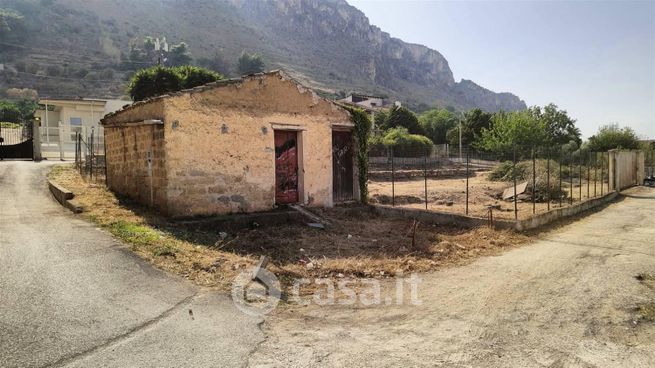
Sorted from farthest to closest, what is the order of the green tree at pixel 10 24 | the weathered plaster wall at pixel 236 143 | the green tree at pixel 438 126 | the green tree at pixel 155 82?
the green tree at pixel 10 24 < the green tree at pixel 438 126 < the green tree at pixel 155 82 < the weathered plaster wall at pixel 236 143

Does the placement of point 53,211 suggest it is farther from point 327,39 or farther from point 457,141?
point 327,39

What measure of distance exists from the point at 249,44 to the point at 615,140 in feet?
317

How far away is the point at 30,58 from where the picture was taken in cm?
7419

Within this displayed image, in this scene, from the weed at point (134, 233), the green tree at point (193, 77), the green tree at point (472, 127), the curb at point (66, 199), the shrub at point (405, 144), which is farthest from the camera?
the green tree at point (472, 127)

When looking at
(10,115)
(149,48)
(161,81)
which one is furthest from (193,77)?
(149,48)

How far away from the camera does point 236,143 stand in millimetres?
11180

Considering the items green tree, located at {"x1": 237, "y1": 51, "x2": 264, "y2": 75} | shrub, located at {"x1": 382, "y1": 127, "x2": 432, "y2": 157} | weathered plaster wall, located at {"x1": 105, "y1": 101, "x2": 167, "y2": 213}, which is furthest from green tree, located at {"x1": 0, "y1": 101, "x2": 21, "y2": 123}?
green tree, located at {"x1": 237, "y1": 51, "x2": 264, "y2": 75}

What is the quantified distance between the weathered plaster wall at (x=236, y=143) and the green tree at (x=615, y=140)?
31517 mm

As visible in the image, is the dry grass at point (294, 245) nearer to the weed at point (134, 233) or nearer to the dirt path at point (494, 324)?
the weed at point (134, 233)

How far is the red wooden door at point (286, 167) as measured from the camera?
12.5 meters

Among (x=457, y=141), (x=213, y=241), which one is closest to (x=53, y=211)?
(x=213, y=241)

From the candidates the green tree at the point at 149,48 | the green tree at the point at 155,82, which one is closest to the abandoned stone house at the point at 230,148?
the green tree at the point at 155,82

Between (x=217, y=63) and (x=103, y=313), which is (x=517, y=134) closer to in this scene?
(x=103, y=313)

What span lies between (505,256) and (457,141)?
46651mm
